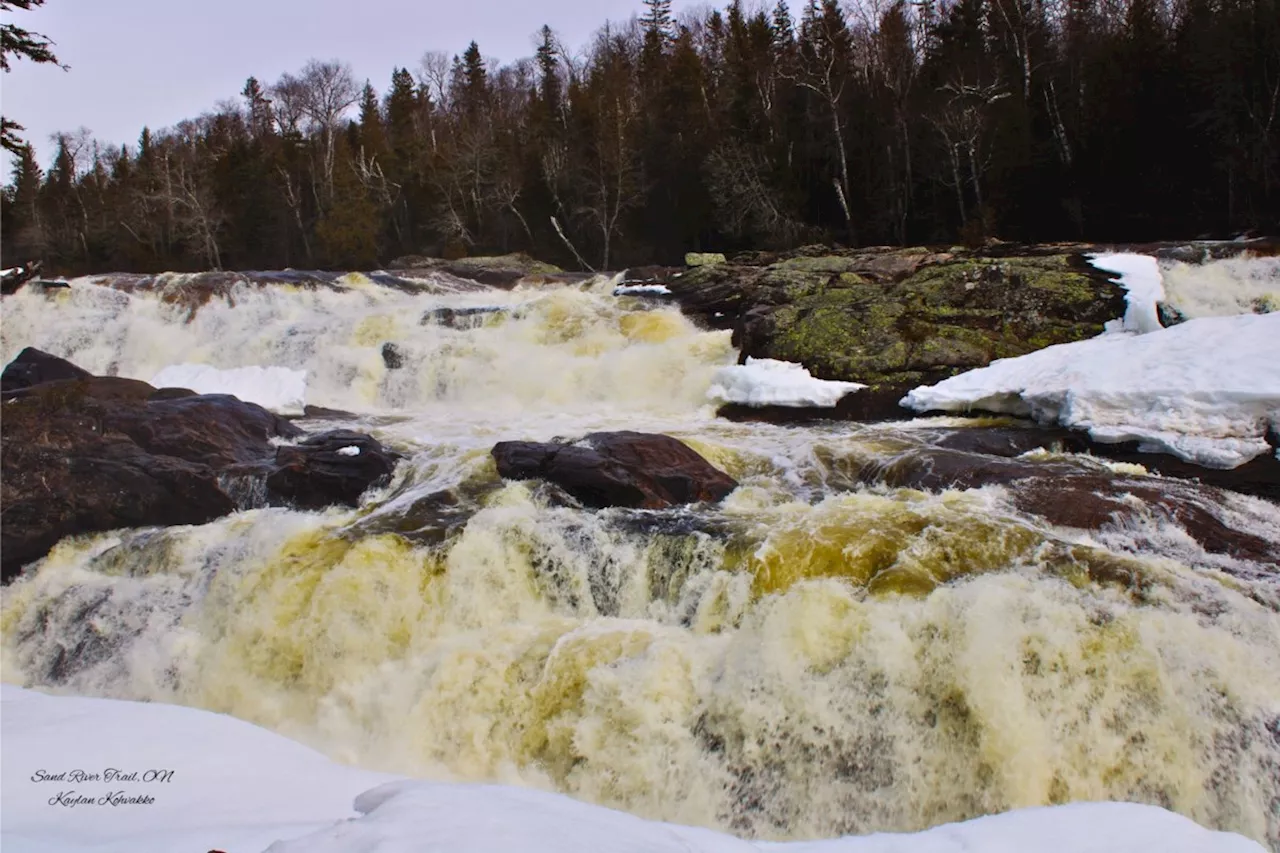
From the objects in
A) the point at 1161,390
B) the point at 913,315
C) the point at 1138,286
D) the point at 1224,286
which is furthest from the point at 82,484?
the point at 1224,286

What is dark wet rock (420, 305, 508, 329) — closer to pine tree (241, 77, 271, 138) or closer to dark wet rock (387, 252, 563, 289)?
dark wet rock (387, 252, 563, 289)

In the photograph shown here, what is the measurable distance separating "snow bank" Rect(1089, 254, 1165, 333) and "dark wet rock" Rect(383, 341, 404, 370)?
39.4 feet

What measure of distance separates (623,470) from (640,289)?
34.2 feet

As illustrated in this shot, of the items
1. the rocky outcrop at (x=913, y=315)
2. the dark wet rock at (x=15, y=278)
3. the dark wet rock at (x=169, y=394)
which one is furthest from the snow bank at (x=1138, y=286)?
the dark wet rock at (x=15, y=278)

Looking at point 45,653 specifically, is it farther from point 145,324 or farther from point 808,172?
point 808,172

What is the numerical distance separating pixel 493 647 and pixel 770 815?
2200 millimetres

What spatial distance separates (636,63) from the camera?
1523 inches

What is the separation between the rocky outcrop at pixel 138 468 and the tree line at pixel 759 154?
30.2 feet

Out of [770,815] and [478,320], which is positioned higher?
[478,320]

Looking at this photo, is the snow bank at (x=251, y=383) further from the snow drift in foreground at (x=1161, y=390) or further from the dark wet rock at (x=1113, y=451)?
the dark wet rock at (x=1113, y=451)

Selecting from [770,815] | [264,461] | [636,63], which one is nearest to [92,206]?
[636,63]

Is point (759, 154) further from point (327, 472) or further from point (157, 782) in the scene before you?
point (157, 782)

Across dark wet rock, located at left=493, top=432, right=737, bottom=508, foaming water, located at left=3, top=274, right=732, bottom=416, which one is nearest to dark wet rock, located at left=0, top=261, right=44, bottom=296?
foaming water, located at left=3, top=274, right=732, bottom=416

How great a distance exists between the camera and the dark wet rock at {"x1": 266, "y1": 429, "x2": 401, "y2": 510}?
7.64 metres
